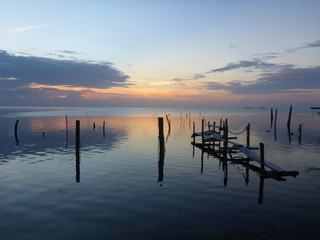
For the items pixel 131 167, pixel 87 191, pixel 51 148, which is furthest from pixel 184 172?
pixel 51 148

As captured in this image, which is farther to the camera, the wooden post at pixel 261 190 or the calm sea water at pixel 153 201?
the wooden post at pixel 261 190

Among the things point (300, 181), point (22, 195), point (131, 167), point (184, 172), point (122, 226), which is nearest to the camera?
point (122, 226)

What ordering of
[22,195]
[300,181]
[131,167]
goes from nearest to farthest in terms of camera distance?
[22,195] < [300,181] < [131,167]

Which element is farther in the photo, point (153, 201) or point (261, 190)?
point (261, 190)

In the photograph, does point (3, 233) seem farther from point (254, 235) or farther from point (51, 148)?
point (51, 148)

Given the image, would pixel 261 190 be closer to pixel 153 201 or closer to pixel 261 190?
pixel 261 190

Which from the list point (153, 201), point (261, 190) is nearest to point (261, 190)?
point (261, 190)

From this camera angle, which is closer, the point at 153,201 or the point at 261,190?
the point at 153,201

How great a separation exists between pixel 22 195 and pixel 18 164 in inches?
406

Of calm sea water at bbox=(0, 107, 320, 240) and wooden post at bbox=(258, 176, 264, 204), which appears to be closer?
calm sea water at bbox=(0, 107, 320, 240)

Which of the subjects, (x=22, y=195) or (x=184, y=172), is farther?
(x=184, y=172)

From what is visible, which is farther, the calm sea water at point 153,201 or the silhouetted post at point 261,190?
the silhouetted post at point 261,190

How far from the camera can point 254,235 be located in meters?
9.87

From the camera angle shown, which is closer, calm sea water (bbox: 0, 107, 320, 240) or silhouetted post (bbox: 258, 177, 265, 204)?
calm sea water (bbox: 0, 107, 320, 240)
